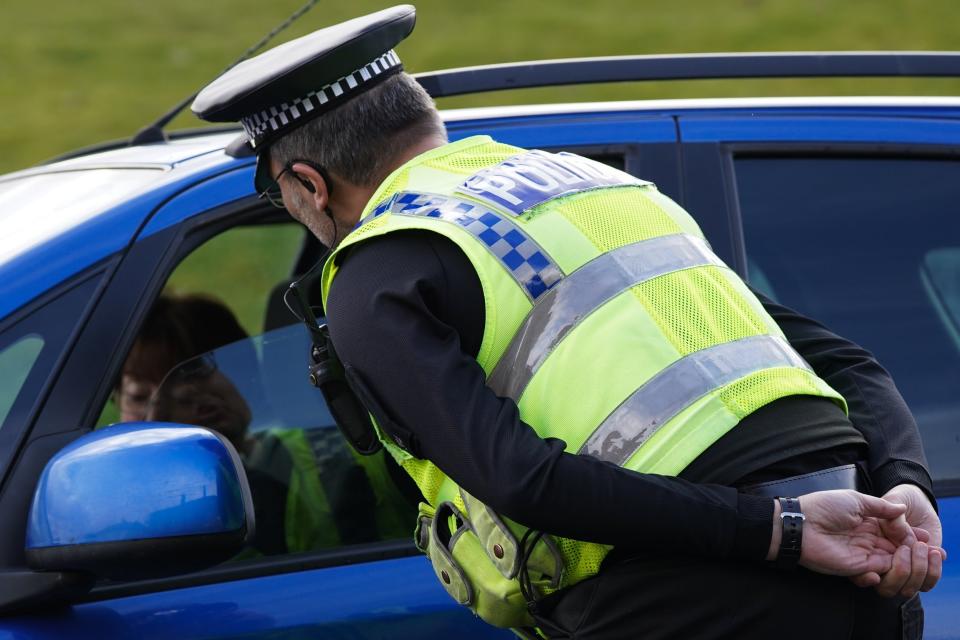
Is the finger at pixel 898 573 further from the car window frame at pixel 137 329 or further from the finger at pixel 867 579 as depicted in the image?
the car window frame at pixel 137 329

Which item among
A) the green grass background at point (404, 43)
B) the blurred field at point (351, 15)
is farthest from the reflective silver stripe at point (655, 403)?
the blurred field at point (351, 15)

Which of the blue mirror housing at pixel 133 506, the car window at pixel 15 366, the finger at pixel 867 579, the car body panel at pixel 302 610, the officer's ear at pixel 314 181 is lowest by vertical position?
the car body panel at pixel 302 610

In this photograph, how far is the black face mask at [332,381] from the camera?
177 centimetres

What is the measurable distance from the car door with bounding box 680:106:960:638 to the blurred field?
7.73 m

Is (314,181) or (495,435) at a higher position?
(314,181)

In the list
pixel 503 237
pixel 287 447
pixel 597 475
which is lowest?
pixel 287 447

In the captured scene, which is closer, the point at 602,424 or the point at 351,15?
the point at 602,424

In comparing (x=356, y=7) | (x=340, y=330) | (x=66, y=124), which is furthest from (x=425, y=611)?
(x=356, y=7)

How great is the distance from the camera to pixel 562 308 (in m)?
1.55

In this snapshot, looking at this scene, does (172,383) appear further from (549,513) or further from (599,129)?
(549,513)

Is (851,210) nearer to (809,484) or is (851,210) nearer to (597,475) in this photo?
(809,484)

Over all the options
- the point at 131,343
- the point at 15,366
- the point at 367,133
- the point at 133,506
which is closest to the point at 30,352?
the point at 15,366

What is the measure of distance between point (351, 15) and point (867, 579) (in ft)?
41.5

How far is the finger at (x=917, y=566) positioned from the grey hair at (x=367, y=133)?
2.79 feet
